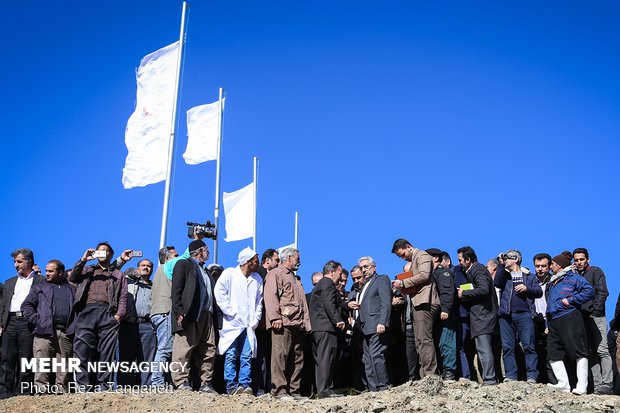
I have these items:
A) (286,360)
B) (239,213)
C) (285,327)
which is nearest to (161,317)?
(285,327)

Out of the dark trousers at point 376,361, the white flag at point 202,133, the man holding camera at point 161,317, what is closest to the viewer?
the man holding camera at point 161,317

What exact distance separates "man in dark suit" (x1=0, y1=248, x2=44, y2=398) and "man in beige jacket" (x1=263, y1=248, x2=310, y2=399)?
3.69 meters

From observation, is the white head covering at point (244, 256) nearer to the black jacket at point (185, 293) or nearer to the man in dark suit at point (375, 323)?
the black jacket at point (185, 293)

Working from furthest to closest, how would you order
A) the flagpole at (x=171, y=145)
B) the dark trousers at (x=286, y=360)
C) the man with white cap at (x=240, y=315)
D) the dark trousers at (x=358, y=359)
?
the flagpole at (x=171, y=145), the dark trousers at (x=358, y=359), the dark trousers at (x=286, y=360), the man with white cap at (x=240, y=315)

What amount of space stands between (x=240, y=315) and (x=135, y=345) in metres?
1.97

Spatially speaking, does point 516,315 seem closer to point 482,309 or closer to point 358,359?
point 482,309

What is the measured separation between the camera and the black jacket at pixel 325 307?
36.8 ft

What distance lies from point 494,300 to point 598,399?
86.0 inches

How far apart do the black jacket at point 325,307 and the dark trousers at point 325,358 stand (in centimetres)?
12

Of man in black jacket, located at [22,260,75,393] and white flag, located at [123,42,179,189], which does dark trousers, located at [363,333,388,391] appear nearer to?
man in black jacket, located at [22,260,75,393]

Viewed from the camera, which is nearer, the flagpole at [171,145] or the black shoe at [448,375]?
the black shoe at [448,375]

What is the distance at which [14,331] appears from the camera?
10648 millimetres

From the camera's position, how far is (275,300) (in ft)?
35.7

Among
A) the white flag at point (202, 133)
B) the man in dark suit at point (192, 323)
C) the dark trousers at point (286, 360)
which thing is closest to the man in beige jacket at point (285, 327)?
the dark trousers at point (286, 360)
